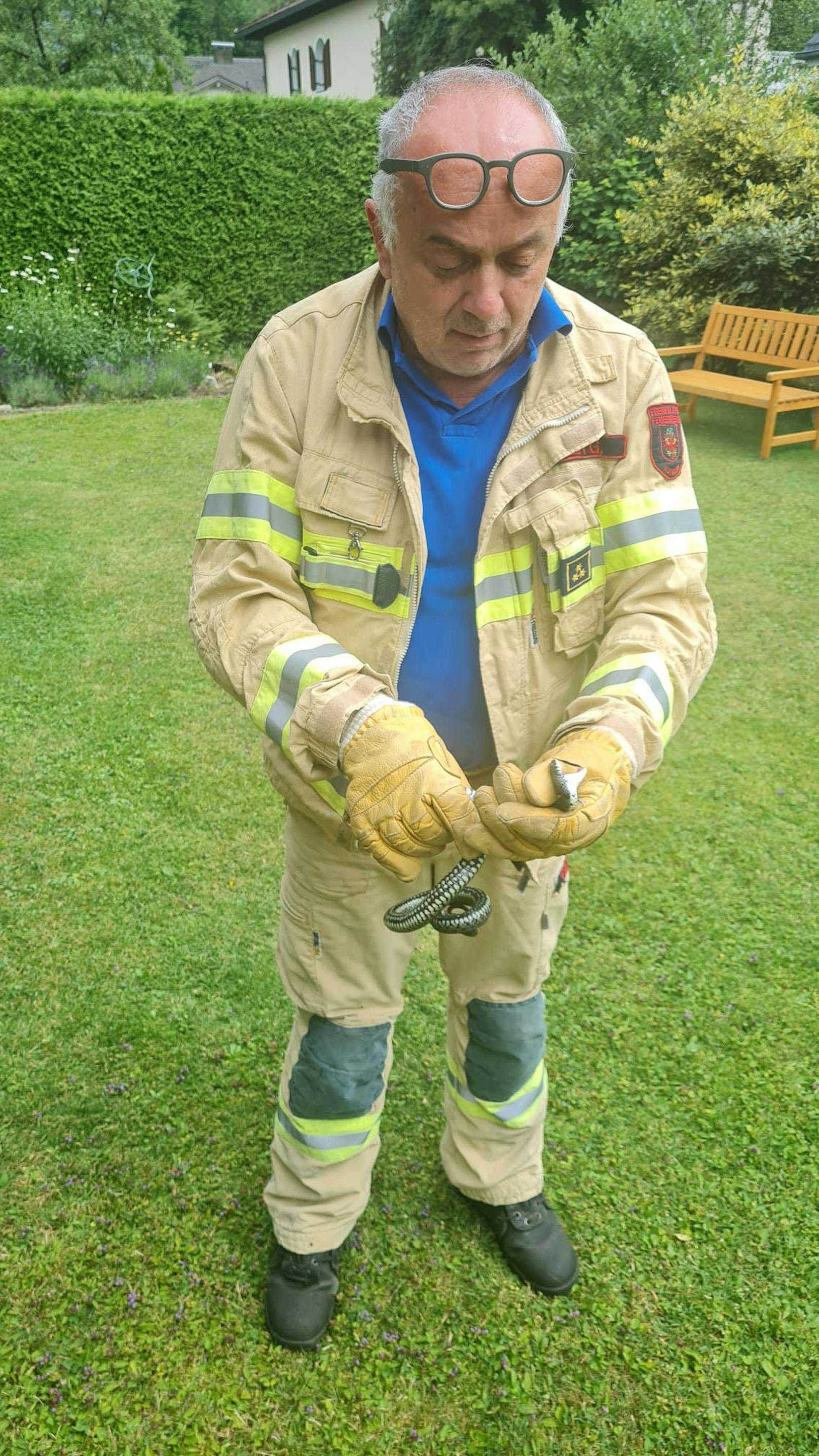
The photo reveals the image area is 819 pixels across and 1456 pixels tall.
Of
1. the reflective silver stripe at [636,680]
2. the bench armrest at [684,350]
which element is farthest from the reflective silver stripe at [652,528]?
the bench armrest at [684,350]

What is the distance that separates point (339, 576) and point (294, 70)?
1465 inches

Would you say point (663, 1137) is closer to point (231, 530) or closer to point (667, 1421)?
point (667, 1421)

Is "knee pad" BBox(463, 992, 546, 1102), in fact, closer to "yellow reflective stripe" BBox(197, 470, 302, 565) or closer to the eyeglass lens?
"yellow reflective stripe" BBox(197, 470, 302, 565)

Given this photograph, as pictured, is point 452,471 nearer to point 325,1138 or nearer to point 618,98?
point 325,1138

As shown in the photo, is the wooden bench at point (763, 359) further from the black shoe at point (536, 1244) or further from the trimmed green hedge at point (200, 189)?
the black shoe at point (536, 1244)

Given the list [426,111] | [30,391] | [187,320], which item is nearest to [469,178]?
[426,111]

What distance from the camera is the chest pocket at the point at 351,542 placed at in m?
1.86

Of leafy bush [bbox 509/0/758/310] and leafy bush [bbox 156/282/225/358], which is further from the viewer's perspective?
leafy bush [bbox 156/282/225/358]

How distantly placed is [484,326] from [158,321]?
11445mm

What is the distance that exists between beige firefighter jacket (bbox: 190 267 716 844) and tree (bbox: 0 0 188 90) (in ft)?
113

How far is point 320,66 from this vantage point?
30797 millimetres

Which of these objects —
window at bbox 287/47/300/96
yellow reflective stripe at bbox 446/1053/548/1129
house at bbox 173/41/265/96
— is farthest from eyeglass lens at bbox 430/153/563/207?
house at bbox 173/41/265/96

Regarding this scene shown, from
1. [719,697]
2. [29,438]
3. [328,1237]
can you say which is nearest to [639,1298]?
[328,1237]

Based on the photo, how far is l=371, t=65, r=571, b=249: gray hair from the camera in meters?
1.67
